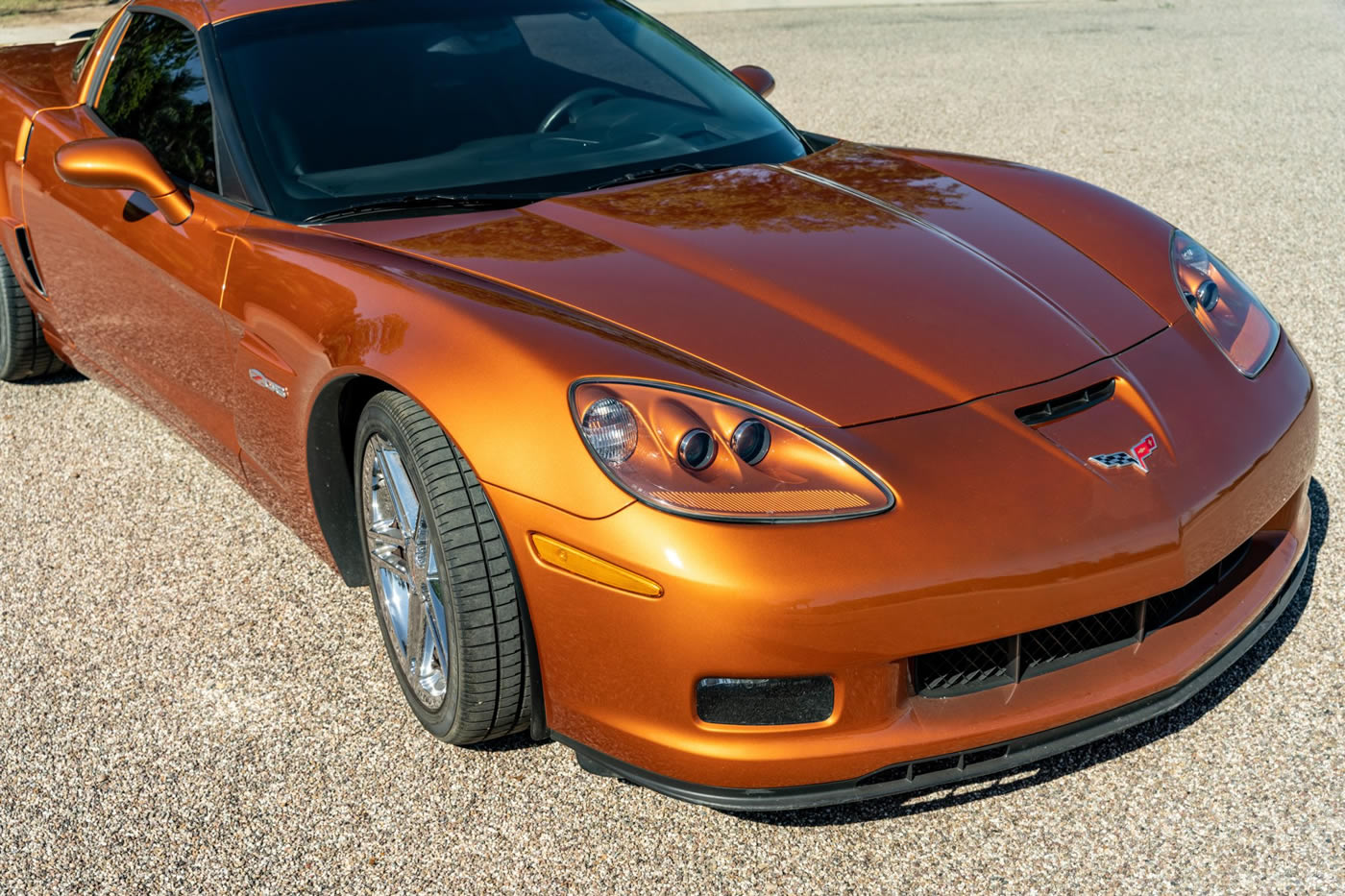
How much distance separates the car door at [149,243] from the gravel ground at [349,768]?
1.27ft

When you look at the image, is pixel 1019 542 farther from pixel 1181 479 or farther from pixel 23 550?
pixel 23 550

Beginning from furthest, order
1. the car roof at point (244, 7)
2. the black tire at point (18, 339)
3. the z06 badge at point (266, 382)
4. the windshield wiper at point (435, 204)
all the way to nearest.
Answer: the black tire at point (18, 339), the car roof at point (244, 7), the windshield wiper at point (435, 204), the z06 badge at point (266, 382)

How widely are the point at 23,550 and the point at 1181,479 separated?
3095mm

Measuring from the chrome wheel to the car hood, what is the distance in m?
0.47

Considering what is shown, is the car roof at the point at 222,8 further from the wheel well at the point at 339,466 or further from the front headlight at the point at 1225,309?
the front headlight at the point at 1225,309

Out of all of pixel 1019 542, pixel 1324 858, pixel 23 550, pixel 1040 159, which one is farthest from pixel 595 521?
pixel 1040 159

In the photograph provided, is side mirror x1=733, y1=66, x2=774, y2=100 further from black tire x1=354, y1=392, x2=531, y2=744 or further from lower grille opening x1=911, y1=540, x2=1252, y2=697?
lower grille opening x1=911, y1=540, x2=1252, y2=697

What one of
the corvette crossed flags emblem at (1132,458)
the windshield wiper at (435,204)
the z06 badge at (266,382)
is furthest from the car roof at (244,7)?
the corvette crossed flags emblem at (1132,458)

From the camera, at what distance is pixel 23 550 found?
3691mm

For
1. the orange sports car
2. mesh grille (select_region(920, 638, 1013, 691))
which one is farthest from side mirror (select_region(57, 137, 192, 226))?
mesh grille (select_region(920, 638, 1013, 691))

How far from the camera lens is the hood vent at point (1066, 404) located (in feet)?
7.70

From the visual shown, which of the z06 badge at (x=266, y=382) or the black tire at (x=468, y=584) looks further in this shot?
the z06 badge at (x=266, y=382)

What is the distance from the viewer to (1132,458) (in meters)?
2.29

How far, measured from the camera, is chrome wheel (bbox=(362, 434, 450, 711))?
2.59 metres
